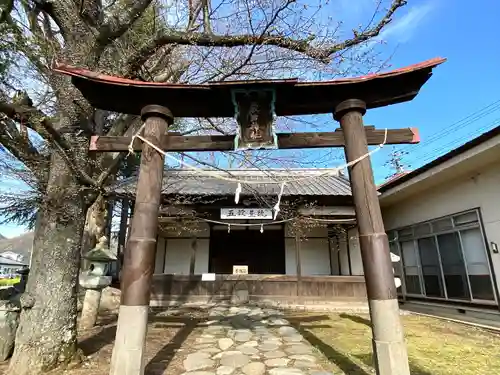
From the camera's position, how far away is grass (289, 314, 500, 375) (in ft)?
13.6

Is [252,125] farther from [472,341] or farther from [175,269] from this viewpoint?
[175,269]

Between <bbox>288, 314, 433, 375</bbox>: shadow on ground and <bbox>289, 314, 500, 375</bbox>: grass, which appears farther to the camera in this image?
<bbox>289, 314, 500, 375</bbox>: grass

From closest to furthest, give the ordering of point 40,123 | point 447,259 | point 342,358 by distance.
Result: point 40,123 → point 342,358 → point 447,259

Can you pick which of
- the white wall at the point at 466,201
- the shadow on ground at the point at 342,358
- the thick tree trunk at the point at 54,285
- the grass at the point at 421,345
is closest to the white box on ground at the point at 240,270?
the grass at the point at 421,345

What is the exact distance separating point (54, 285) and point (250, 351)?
317 centimetres

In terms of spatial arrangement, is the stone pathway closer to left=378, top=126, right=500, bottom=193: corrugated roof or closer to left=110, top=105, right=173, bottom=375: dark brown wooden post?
left=110, top=105, right=173, bottom=375: dark brown wooden post

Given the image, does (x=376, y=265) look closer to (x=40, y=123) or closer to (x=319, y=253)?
(x=40, y=123)

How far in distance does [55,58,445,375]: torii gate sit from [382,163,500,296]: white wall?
4539 mm

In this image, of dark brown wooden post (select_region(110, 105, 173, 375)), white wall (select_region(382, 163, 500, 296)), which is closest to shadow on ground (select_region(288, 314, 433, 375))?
dark brown wooden post (select_region(110, 105, 173, 375))

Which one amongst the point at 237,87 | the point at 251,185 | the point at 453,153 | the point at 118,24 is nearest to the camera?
the point at 237,87

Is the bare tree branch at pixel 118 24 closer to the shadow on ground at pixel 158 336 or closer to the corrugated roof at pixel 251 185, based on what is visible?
the shadow on ground at pixel 158 336

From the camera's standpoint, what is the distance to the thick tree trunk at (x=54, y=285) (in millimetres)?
3875

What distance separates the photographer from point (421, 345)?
17.5 feet

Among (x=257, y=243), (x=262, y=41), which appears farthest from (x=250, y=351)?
(x=257, y=243)
